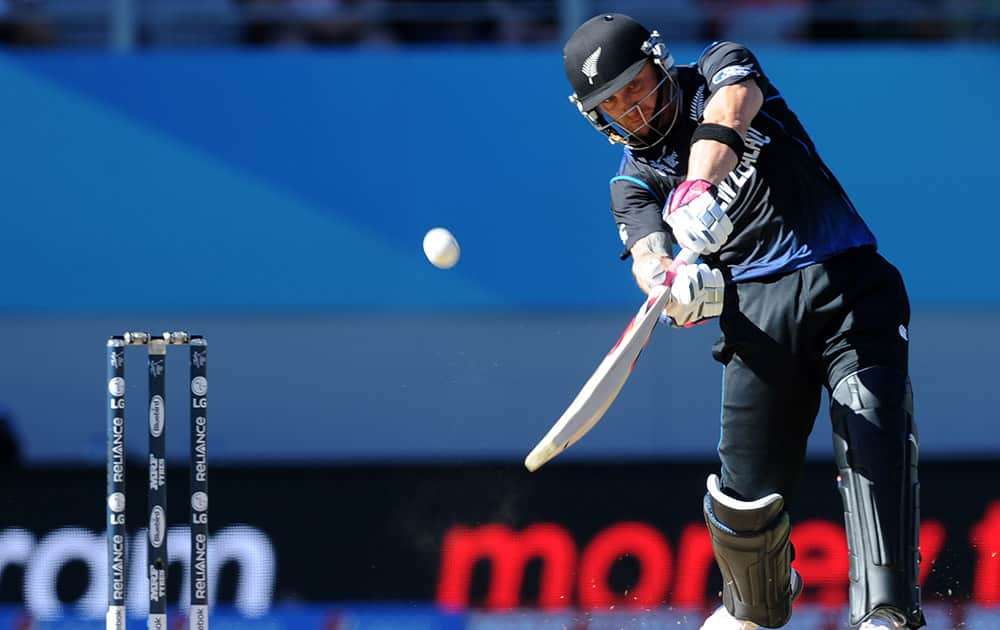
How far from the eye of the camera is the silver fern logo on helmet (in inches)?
146

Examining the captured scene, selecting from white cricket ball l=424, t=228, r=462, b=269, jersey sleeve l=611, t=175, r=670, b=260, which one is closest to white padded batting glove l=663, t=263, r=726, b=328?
jersey sleeve l=611, t=175, r=670, b=260

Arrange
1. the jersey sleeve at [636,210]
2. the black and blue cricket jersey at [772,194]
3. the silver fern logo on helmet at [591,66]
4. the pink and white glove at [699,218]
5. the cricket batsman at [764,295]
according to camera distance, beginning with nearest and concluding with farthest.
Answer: the pink and white glove at [699,218] → the cricket batsman at [764,295] → the silver fern logo on helmet at [591,66] → the black and blue cricket jersey at [772,194] → the jersey sleeve at [636,210]

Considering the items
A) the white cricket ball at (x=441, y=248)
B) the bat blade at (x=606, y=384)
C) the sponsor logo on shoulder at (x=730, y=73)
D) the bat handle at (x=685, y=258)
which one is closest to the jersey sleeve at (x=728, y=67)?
the sponsor logo on shoulder at (x=730, y=73)

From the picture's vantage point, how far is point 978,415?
849 cm

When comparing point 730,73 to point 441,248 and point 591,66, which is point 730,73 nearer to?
point 591,66

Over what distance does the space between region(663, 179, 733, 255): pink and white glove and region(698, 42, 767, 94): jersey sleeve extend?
11.6 inches

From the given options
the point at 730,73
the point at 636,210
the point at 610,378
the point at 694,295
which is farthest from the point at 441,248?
the point at 730,73

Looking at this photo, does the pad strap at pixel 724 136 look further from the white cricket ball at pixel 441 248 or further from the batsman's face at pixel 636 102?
the white cricket ball at pixel 441 248

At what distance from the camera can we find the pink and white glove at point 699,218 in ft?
11.5

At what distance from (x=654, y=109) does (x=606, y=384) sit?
0.67 metres

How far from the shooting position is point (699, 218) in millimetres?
3502

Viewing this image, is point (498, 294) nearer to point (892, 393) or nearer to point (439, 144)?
point (439, 144)

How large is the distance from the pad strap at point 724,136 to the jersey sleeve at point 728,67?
145 mm

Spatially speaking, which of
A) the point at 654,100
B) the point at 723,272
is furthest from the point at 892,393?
the point at 654,100
